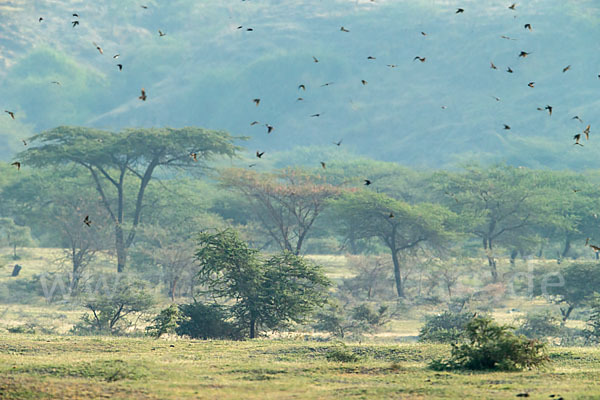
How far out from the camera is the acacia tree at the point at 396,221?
42.0 metres

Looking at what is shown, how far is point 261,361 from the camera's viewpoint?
15.3 metres

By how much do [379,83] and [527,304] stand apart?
120 metres

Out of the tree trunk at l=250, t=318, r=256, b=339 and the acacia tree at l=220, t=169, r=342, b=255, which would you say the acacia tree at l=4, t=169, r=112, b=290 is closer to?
the acacia tree at l=220, t=169, r=342, b=255

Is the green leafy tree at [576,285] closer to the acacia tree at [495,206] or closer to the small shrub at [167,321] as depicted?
the acacia tree at [495,206]

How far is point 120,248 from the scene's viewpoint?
43125 mm

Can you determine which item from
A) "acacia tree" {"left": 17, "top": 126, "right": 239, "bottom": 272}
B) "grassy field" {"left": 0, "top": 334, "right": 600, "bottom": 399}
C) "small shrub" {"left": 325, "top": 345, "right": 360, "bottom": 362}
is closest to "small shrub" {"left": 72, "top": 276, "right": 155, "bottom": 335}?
"grassy field" {"left": 0, "top": 334, "right": 600, "bottom": 399}

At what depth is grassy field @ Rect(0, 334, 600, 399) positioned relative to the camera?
11.0 metres

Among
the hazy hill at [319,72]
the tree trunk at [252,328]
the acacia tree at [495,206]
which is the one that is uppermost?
the hazy hill at [319,72]

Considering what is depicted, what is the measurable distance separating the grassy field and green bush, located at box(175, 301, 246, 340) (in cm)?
437

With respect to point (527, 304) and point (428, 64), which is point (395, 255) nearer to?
point (527, 304)

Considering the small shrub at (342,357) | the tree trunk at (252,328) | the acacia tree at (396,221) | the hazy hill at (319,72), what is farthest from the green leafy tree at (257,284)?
the hazy hill at (319,72)

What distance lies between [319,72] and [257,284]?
13842 cm

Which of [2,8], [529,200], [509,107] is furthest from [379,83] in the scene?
[529,200]

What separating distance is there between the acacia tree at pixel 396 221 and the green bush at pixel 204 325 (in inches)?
786
